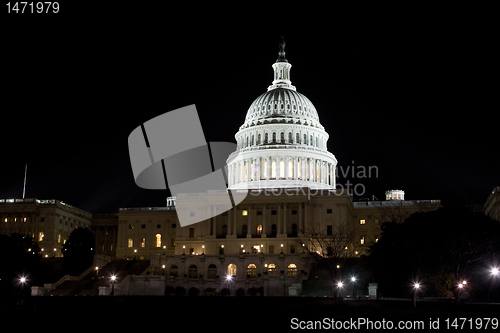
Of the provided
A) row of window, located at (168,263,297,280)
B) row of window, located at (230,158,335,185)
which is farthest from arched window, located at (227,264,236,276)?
row of window, located at (230,158,335,185)

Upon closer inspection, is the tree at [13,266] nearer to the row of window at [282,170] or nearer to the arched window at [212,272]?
the arched window at [212,272]

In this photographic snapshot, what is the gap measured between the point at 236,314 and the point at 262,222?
203 feet

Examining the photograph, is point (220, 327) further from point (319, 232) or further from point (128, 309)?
point (319, 232)

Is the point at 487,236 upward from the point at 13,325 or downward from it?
upward

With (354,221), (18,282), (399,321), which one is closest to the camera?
(399,321)

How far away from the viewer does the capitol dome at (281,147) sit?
12950 centimetres

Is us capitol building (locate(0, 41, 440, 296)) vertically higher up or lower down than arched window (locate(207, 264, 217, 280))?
higher up

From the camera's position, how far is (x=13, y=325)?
45156mm

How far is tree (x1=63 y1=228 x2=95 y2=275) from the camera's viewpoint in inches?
3846

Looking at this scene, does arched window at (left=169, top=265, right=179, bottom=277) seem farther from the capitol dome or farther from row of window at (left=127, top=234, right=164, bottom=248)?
the capitol dome

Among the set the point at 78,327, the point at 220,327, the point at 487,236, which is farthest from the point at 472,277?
the point at 78,327

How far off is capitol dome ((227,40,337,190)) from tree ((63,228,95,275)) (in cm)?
3228

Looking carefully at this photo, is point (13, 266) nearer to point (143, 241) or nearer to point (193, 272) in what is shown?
point (193, 272)

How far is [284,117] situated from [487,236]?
70942mm
